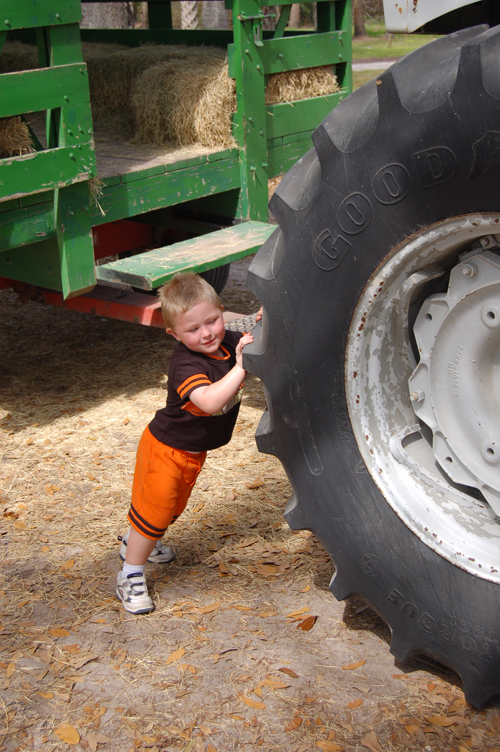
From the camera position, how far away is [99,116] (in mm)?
5406

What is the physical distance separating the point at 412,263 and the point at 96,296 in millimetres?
2443

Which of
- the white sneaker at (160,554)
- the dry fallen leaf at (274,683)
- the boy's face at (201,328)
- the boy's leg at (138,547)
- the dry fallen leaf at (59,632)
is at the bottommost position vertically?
the white sneaker at (160,554)

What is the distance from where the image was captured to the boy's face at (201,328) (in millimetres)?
2367

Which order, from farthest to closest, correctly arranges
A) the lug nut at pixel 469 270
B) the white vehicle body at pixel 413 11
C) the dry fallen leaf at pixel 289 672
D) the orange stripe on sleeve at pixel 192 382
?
1. the orange stripe on sleeve at pixel 192 382
2. the dry fallen leaf at pixel 289 672
3. the white vehicle body at pixel 413 11
4. the lug nut at pixel 469 270

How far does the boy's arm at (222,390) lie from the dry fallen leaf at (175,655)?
74 centimetres

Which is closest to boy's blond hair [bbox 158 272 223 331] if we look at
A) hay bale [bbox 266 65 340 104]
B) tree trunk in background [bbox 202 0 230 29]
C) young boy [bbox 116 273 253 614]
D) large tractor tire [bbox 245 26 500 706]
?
young boy [bbox 116 273 253 614]

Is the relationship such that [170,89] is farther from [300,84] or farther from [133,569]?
[133,569]

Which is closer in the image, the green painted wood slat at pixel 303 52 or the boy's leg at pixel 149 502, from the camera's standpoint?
the boy's leg at pixel 149 502

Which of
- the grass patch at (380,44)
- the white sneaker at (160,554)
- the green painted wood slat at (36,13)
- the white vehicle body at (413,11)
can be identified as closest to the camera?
the white vehicle body at (413,11)

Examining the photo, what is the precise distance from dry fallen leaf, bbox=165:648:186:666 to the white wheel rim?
826mm

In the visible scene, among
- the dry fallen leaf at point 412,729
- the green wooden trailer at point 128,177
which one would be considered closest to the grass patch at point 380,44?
the green wooden trailer at point 128,177

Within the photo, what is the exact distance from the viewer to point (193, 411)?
2.48 m

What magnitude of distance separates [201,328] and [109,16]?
47.1 feet

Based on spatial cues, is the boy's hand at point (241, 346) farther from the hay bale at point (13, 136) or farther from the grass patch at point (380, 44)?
the grass patch at point (380, 44)
